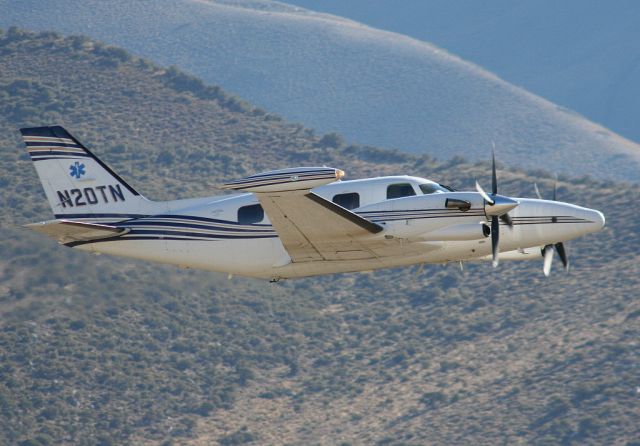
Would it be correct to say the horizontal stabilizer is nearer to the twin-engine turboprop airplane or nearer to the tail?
the twin-engine turboprop airplane

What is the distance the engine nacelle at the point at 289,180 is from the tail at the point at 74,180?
9300 mm

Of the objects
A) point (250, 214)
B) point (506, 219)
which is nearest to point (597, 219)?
point (506, 219)

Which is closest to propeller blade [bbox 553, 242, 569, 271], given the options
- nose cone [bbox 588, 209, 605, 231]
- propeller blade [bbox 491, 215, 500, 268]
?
nose cone [bbox 588, 209, 605, 231]

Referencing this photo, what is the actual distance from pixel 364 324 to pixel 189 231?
41.1m

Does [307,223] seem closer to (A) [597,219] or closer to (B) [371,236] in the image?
(B) [371,236]

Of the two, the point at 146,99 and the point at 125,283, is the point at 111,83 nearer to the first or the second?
the point at 146,99

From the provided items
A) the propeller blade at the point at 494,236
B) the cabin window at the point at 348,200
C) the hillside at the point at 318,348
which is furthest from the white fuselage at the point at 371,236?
the hillside at the point at 318,348

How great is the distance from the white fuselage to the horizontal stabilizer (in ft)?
1.05

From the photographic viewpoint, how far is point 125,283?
6581 cm

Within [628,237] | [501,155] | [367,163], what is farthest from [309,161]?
[501,155]

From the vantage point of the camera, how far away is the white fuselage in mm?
38938

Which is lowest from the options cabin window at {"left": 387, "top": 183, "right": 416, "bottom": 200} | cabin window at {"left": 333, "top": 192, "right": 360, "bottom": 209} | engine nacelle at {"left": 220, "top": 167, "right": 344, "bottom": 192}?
cabin window at {"left": 333, "top": 192, "right": 360, "bottom": 209}

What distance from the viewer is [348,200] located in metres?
39.8

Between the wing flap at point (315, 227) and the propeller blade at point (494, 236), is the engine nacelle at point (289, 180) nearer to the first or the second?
the wing flap at point (315, 227)
